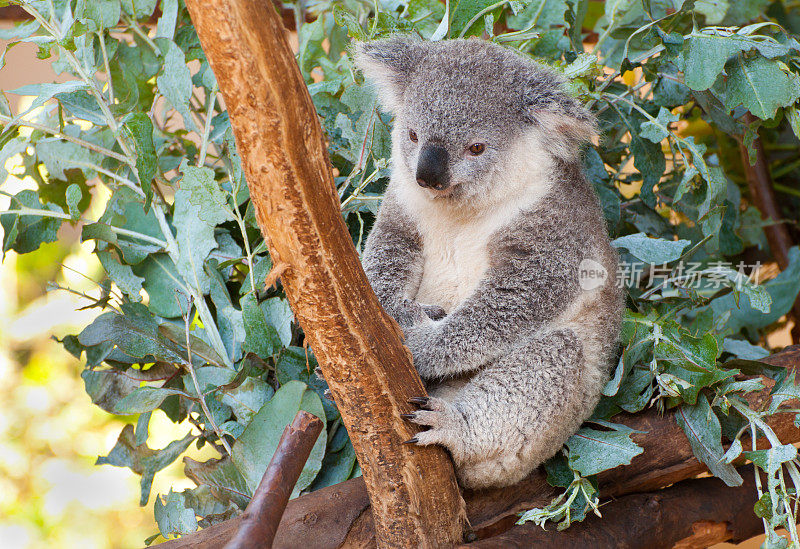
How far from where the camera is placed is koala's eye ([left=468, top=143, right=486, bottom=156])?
1.96 m

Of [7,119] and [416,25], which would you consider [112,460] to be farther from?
[416,25]

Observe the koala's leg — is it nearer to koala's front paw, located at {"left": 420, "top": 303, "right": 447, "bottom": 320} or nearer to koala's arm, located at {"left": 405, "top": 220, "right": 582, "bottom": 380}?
koala's arm, located at {"left": 405, "top": 220, "right": 582, "bottom": 380}

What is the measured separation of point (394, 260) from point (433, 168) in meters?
0.41

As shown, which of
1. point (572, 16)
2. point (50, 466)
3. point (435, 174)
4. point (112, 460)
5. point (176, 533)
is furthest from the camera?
point (50, 466)

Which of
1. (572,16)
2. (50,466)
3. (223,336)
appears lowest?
(50,466)

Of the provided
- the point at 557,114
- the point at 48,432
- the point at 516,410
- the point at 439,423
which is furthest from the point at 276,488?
the point at 48,432

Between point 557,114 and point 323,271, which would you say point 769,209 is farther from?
point 323,271

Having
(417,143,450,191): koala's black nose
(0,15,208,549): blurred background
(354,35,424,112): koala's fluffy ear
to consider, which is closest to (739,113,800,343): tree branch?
(354,35,424,112): koala's fluffy ear

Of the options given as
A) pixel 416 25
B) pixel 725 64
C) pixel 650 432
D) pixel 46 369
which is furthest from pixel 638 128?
pixel 46 369

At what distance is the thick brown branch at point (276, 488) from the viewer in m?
1.44

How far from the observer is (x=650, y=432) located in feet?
7.06

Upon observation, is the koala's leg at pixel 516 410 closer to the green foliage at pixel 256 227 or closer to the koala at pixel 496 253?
the koala at pixel 496 253

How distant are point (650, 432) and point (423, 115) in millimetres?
1173

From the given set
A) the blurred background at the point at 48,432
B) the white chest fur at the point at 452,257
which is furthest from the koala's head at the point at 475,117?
the blurred background at the point at 48,432
